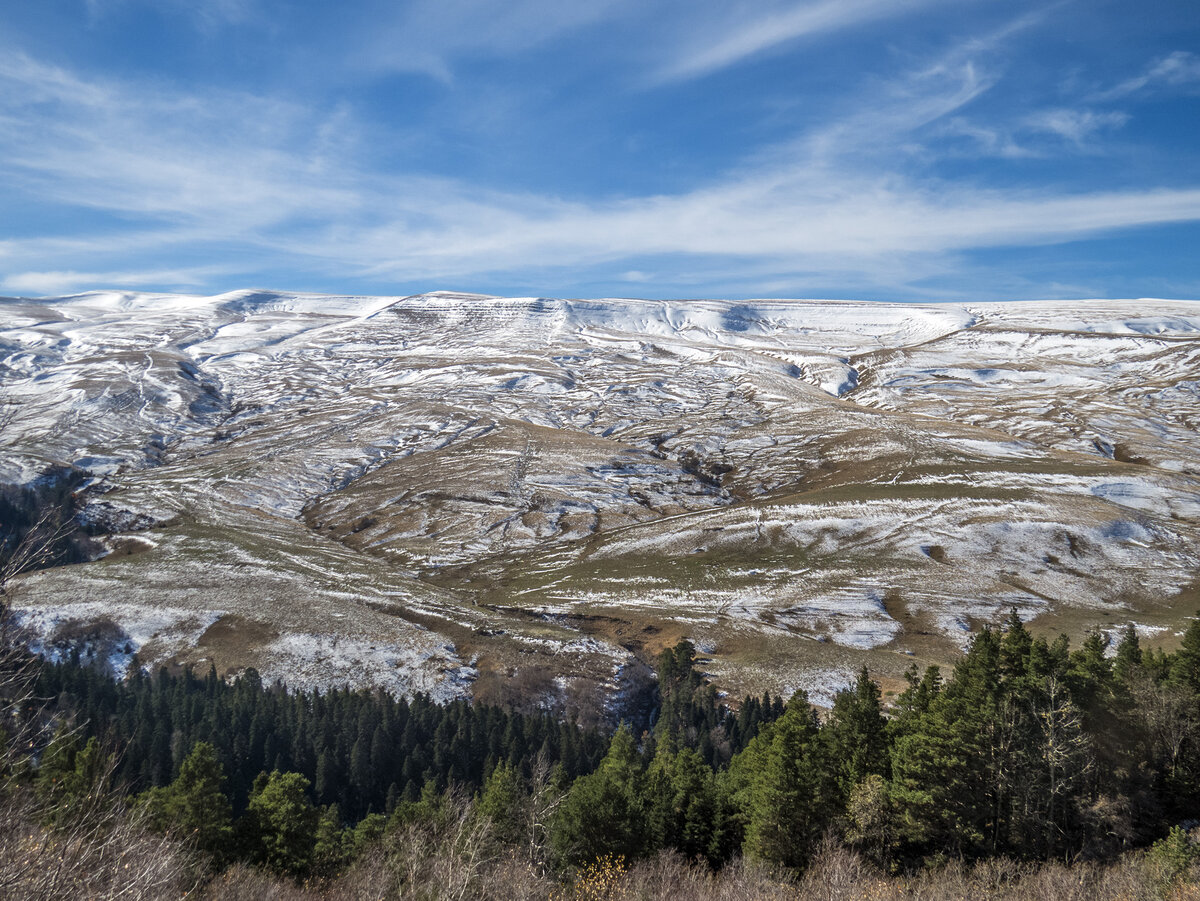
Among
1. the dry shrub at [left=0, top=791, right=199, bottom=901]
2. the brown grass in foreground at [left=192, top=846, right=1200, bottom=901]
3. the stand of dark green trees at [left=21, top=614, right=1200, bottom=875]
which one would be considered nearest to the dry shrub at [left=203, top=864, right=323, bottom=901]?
the brown grass in foreground at [left=192, top=846, right=1200, bottom=901]

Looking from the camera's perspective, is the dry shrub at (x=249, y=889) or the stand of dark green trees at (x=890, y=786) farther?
the stand of dark green trees at (x=890, y=786)

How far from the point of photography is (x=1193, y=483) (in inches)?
6806

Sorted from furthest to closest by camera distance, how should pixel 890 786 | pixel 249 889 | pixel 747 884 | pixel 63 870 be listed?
pixel 890 786
pixel 747 884
pixel 249 889
pixel 63 870

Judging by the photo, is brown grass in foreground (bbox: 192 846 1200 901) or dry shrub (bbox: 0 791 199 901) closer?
dry shrub (bbox: 0 791 199 901)

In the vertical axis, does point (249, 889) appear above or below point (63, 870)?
below

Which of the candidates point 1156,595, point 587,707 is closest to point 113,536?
point 587,707

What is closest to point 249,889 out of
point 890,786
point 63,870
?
point 63,870

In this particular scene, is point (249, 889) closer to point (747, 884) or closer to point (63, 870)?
point (63, 870)

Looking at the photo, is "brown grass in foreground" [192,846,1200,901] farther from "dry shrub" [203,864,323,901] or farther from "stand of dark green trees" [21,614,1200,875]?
"stand of dark green trees" [21,614,1200,875]

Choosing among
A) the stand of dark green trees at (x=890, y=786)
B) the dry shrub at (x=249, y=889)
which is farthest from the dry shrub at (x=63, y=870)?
the stand of dark green trees at (x=890, y=786)

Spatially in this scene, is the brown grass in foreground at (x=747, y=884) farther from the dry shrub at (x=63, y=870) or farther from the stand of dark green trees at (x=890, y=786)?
the dry shrub at (x=63, y=870)

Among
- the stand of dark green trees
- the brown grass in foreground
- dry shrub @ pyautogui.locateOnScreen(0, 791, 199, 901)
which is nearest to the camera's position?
dry shrub @ pyautogui.locateOnScreen(0, 791, 199, 901)

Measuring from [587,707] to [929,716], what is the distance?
68.0 metres

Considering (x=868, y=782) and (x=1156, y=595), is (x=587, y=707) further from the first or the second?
(x=1156, y=595)
